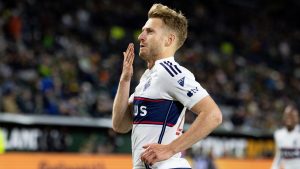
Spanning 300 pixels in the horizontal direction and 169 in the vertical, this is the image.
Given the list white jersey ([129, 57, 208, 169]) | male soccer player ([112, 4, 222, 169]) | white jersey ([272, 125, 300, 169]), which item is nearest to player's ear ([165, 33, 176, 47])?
male soccer player ([112, 4, 222, 169])

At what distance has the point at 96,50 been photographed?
1897cm

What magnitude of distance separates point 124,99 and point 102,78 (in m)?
13.0

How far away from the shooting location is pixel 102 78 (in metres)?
17.5

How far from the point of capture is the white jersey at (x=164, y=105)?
160 inches

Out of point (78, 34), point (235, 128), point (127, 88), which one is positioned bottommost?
point (235, 128)

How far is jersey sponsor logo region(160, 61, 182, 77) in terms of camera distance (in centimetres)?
413

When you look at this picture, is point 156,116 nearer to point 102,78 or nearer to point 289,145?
point 289,145

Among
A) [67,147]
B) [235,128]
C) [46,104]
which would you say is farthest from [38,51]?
[235,128]

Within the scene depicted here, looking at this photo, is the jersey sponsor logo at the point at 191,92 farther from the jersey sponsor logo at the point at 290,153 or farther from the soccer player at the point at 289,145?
the jersey sponsor logo at the point at 290,153

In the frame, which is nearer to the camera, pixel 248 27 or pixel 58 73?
pixel 58 73

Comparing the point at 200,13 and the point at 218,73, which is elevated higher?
the point at 200,13

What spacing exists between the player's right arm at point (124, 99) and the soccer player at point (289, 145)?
6.38 metres

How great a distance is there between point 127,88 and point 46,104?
10258 millimetres

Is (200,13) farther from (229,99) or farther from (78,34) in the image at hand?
(78,34)
